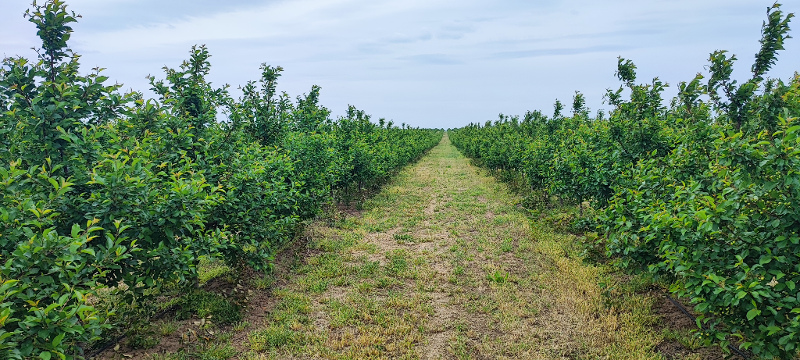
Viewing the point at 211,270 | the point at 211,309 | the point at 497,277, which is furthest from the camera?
the point at 211,270

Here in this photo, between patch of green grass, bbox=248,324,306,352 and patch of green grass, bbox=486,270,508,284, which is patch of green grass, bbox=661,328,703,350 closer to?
patch of green grass, bbox=486,270,508,284

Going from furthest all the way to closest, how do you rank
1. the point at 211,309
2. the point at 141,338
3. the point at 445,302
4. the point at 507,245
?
the point at 507,245 → the point at 445,302 → the point at 211,309 → the point at 141,338

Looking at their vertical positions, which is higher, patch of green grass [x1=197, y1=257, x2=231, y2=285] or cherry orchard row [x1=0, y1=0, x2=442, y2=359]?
cherry orchard row [x1=0, y1=0, x2=442, y2=359]

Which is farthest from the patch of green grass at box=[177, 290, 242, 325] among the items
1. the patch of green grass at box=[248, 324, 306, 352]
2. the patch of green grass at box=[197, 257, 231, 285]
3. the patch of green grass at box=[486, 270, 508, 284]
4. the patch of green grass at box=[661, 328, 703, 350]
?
the patch of green grass at box=[661, 328, 703, 350]

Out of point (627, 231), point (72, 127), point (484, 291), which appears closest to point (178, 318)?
point (72, 127)

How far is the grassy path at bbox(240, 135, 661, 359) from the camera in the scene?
229 inches

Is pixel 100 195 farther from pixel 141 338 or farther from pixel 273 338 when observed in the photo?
pixel 273 338

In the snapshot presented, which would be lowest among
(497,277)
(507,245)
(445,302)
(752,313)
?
(445,302)

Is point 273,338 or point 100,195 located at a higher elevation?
point 100,195

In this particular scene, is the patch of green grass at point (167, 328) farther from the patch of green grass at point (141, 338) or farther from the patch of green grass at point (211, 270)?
the patch of green grass at point (211, 270)

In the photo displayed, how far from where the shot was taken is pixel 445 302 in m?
7.37

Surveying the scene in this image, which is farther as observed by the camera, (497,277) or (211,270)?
(211,270)

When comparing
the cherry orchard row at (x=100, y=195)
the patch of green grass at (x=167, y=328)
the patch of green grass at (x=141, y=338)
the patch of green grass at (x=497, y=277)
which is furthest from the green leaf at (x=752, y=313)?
the patch of green grass at (x=167, y=328)

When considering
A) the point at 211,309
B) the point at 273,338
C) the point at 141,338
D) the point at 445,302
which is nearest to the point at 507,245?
the point at 445,302
